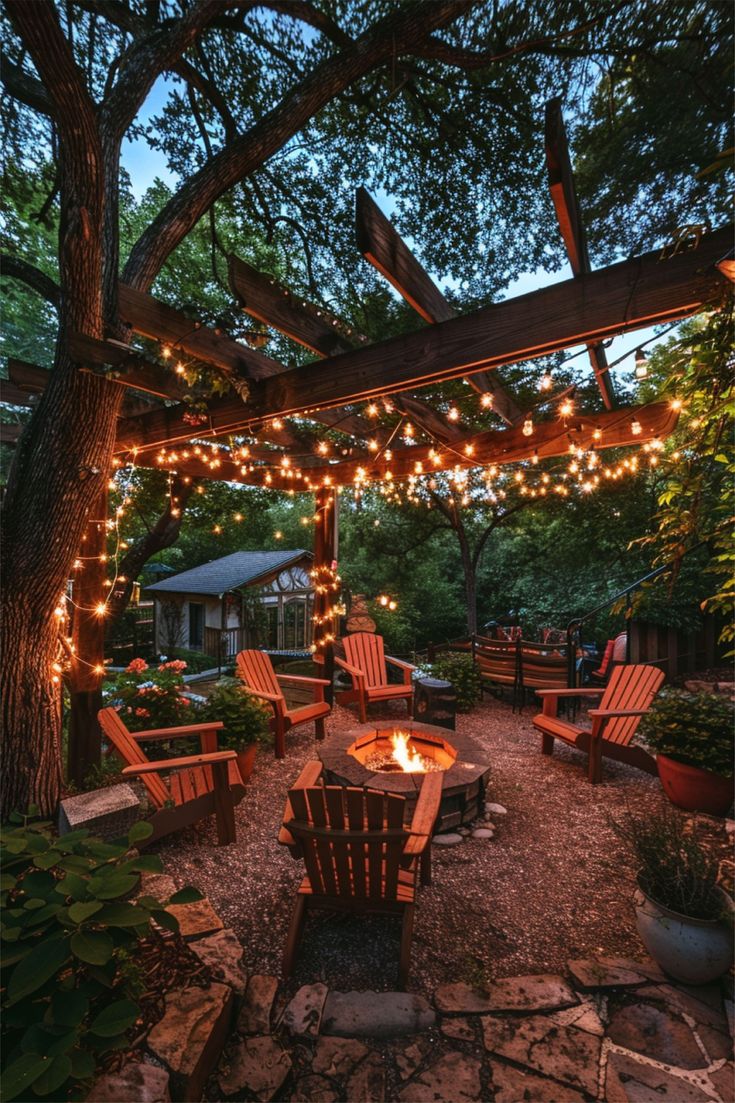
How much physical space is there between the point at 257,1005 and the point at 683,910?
181 centimetres

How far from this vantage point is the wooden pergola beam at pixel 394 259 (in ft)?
5.27

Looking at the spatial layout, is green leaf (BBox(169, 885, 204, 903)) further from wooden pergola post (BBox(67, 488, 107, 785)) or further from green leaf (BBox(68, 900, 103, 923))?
wooden pergola post (BBox(67, 488, 107, 785))

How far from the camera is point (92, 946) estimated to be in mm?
1113

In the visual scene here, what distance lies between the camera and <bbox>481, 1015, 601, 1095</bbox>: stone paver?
1.53 metres

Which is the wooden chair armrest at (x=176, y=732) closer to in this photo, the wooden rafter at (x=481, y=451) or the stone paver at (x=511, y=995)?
the stone paver at (x=511, y=995)

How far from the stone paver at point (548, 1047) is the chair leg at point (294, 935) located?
830 millimetres

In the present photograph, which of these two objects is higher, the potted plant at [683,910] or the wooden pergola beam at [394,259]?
the wooden pergola beam at [394,259]

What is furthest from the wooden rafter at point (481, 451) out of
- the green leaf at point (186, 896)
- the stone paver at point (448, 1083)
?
the stone paver at point (448, 1083)

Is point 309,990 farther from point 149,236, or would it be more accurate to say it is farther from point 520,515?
point 520,515

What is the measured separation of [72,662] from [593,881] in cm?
391

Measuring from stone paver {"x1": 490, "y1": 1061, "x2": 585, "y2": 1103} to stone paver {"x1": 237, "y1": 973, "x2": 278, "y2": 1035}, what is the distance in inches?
33.3

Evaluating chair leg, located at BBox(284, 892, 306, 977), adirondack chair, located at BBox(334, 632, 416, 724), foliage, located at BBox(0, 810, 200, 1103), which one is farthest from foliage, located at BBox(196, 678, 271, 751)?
foliage, located at BBox(0, 810, 200, 1103)

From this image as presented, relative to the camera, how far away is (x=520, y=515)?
1130 cm

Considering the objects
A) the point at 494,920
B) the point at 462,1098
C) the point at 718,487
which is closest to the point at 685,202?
the point at 718,487
